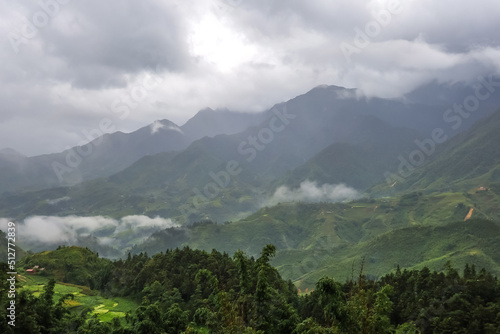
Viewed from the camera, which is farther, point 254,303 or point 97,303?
point 97,303

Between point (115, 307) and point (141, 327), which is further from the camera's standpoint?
point (115, 307)

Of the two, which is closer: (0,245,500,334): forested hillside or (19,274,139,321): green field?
(0,245,500,334): forested hillside

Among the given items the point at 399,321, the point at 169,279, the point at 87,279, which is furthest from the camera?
the point at 87,279

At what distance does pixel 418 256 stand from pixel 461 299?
152953mm

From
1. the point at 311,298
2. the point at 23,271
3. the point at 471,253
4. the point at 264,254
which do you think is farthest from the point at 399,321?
the point at 471,253

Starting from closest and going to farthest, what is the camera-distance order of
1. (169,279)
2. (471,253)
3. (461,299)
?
Result: (461,299), (169,279), (471,253)

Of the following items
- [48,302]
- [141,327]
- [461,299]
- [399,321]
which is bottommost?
[399,321]

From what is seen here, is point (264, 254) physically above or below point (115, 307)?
above

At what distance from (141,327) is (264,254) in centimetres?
990

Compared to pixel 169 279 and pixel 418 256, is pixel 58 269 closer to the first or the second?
pixel 169 279

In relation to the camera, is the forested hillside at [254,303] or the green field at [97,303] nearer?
the forested hillside at [254,303]

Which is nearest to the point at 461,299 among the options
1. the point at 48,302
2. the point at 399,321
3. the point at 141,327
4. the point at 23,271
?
the point at 399,321

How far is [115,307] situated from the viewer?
140 feet

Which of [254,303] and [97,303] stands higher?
[254,303]
